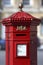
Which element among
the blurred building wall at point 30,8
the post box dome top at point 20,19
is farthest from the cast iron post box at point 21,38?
the blurred building wall at point 30,8

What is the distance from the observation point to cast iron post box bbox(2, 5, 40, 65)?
7457 millimetres

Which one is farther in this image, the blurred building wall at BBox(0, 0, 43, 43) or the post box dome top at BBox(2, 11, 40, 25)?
the blurred building wall at BBox(0, 0, 43, 43)

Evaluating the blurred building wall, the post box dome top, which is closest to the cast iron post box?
the post box dome top

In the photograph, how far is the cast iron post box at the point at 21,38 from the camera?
24.5 feet

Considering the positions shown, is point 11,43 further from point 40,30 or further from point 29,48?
point 40,30

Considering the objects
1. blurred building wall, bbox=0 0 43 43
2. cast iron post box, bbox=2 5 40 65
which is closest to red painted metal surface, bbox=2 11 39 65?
cast iron post box, bbox=2 5 40 65

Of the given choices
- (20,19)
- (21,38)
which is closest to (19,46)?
(21,38)

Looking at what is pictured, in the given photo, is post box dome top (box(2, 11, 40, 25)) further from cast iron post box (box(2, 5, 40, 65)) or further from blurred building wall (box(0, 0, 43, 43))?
blurred building wall (box(0, 0, 43, 43))

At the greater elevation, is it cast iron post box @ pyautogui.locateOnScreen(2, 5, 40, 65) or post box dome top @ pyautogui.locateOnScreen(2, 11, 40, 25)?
post box dome top @ pyautogui.locateOnScreen(2, 11, 40, 25)

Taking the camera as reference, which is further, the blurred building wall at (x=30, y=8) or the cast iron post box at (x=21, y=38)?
the blurred building wall at (x=30, y=8)

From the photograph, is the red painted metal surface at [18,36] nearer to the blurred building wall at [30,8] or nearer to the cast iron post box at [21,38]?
the cast iron post box at [21,38]

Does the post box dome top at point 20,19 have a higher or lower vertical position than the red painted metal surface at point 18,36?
higher

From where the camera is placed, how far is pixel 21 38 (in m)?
7.46

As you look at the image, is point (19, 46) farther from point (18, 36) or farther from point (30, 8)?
point (30, 8)
